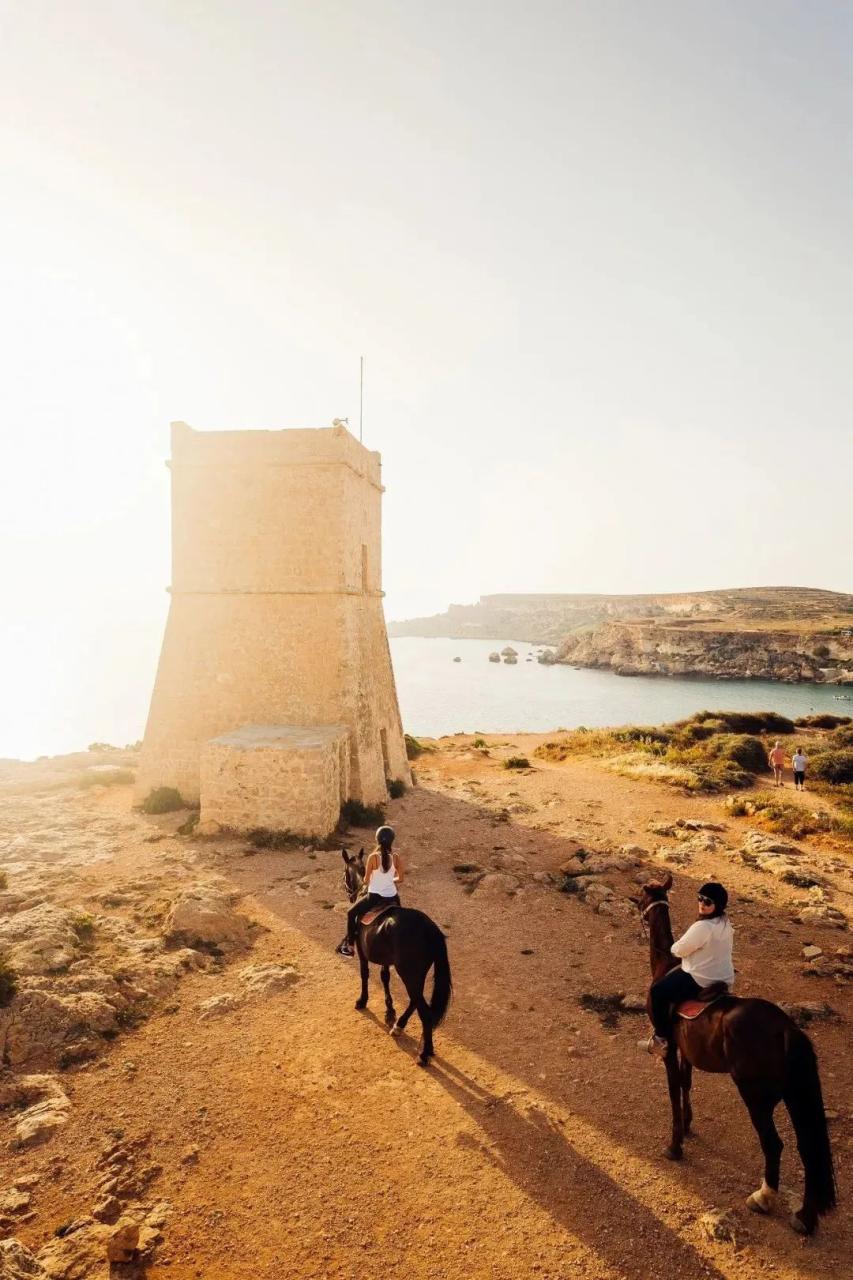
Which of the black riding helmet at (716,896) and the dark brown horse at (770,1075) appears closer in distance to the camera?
the dark brown horse at (770,1075)

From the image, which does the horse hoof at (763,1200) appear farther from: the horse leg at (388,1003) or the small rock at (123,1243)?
the small rock at (123,1243)

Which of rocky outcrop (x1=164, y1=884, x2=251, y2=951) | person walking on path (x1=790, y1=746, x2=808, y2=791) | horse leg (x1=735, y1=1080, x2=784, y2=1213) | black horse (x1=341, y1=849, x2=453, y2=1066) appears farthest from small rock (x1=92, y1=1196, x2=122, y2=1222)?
person walking on path (x1=790, y1=746, x2=808, y2=791)

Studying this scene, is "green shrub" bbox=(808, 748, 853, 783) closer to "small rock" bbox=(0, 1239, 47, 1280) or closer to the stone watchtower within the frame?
the stone watchtower

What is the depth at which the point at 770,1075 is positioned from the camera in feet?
15.0

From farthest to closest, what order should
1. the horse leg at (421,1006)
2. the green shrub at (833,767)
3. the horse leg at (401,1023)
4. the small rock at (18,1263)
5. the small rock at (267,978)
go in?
the green shrub at (833,767), the small rock at (267,978), the horse leg at (401,1023), the horse leg at (421,1006), the small rock at (18,1263)

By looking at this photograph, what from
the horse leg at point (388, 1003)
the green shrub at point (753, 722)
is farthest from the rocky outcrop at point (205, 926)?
the green shrub at point (753, 722)

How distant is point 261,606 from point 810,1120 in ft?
48.2

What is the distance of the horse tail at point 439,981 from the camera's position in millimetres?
6711

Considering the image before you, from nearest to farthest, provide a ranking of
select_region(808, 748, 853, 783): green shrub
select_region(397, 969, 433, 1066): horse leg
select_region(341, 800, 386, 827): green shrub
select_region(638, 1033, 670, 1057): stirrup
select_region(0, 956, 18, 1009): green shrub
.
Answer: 1. select_region(638, 1033, 670, 1057): stirrup
2. select_region(397, 969, 433, 1066): horse leg
3. select_region(0, 956, 18, 1009): green shrub
4. select_region(341, 800, 386, 827): green shrub
5. select_region(808, 748, 853, 783): green shrub

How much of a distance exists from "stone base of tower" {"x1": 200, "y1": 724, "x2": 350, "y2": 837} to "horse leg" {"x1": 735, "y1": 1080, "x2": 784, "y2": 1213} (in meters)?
10.1

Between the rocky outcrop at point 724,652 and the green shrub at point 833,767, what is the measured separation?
58957mm

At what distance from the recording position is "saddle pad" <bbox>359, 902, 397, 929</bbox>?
737 cm

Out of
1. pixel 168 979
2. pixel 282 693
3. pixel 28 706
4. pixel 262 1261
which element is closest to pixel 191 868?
pixel 168 979

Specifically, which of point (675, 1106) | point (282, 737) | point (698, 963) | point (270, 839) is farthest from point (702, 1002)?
point (282, 737)
